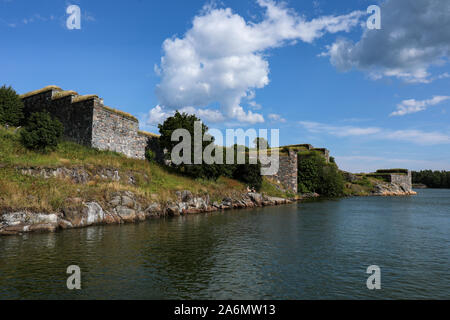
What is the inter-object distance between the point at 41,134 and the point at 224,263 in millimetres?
25613

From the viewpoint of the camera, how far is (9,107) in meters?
38.9

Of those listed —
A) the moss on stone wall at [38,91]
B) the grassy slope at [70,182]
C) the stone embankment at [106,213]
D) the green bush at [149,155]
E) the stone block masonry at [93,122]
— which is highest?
the moss on stone wall at [38,91]

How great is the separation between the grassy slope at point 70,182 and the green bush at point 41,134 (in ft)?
2.95

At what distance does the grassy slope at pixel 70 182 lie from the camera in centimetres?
2205

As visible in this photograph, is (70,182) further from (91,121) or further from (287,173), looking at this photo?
(287,173)

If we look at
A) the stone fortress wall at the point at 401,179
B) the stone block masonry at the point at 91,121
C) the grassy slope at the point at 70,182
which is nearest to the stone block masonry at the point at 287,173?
the grassy slope at the point at 70,182

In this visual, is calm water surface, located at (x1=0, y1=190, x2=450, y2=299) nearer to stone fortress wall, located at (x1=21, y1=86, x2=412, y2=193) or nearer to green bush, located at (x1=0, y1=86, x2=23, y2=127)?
stone fortress wall, located at (x1=21, y1=86, x2=412, y2=193)

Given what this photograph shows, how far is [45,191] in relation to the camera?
23312 mm

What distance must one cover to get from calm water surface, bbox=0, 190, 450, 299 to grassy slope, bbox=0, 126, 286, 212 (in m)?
3.57

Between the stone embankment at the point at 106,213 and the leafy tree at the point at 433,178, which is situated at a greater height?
the leafy tree at the point at 433,178

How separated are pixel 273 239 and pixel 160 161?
2961 centimetres

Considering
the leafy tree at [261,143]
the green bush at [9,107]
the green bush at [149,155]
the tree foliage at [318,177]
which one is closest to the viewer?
the green bush at [9,107]

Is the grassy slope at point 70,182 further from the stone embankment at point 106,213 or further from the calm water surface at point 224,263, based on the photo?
the calm water surface at point 224,263
